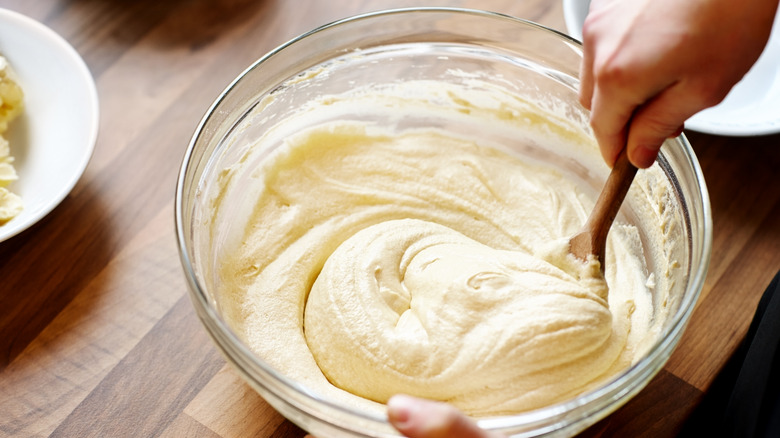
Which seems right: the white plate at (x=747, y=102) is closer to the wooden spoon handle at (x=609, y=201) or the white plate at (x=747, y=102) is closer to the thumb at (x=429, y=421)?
the wooden spoon handle at (x=609, y=201)

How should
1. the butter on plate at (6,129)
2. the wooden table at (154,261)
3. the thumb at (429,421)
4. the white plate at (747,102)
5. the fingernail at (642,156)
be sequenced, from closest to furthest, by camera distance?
the thumb at (429,421) < the fingernail at (642,156) < the wooden table at (154,261) < the butter on plate at (6,129) < the white plate at (747,102)

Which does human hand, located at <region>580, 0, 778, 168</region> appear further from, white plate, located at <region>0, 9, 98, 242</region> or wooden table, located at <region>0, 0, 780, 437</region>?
white plate, located at <region>0, 9, 98, 242</region>

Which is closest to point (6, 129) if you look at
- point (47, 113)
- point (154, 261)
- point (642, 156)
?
point (47, 113)

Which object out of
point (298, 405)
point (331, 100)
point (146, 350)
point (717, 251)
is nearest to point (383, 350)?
point (298, 405)

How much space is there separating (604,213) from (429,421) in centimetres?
44

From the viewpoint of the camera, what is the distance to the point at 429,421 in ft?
2.33

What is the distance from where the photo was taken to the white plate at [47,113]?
1159mm

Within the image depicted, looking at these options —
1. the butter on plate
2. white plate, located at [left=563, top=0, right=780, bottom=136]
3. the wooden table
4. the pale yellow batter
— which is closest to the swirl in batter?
the pale yellow batter

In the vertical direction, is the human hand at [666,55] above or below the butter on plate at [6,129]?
above

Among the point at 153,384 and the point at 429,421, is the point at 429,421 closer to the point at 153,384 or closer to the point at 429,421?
the point at 429,421

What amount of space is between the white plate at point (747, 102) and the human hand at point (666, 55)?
0.44 m

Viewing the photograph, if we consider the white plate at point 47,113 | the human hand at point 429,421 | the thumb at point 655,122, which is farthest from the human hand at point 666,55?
the white plate at point 47,113

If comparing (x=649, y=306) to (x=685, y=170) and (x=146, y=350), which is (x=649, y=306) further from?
(x=146, y=350)

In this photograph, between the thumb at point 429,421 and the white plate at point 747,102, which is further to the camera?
the white plate at point 747,102
